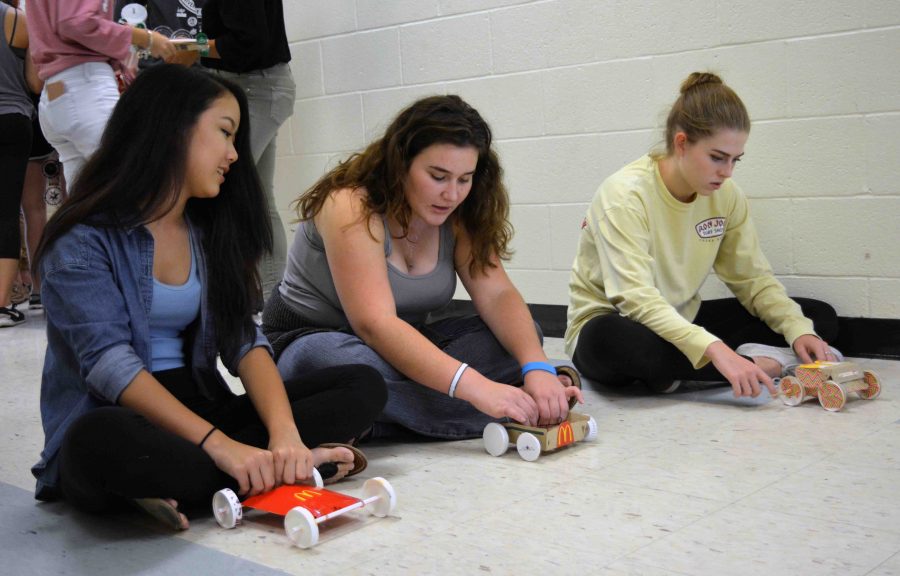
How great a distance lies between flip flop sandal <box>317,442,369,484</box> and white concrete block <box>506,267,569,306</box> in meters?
1.64

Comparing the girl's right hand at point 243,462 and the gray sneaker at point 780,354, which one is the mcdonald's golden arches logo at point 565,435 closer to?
the girl's right hand at point 243,462

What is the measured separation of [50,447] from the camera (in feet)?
5.49

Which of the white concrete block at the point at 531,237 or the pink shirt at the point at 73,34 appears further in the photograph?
the white concrete block at the point at 531,237

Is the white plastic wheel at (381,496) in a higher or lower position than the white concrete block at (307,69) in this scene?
lower

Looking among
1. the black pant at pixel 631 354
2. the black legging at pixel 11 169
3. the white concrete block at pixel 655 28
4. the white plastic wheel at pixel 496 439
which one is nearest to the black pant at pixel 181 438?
the white plastic wheel at pixel 496 439

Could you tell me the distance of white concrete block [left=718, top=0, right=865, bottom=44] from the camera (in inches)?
107

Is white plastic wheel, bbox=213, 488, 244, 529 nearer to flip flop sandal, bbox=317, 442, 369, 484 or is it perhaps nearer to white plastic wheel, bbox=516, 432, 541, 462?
flip flop sandal, bbox=317, 442, 369, 484

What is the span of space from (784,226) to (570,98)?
0.82 m

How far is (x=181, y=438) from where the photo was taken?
5.20 feet

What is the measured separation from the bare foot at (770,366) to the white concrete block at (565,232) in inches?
38.3

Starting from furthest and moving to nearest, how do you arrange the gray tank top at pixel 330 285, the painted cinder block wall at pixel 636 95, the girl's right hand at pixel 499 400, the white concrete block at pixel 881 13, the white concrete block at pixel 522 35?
1. the white concrete block at pixel 522 35
2. the painted cinder block wall at pixel 636 95
3. the white concrete block at pixel 881 13
4. the gray tank top at pixel 330 285
5. the girl's right hand at pixel 499 400

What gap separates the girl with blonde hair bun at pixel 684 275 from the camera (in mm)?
2379

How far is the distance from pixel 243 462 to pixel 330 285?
2.11ft

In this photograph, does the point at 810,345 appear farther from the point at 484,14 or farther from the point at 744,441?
the point at 484,14
